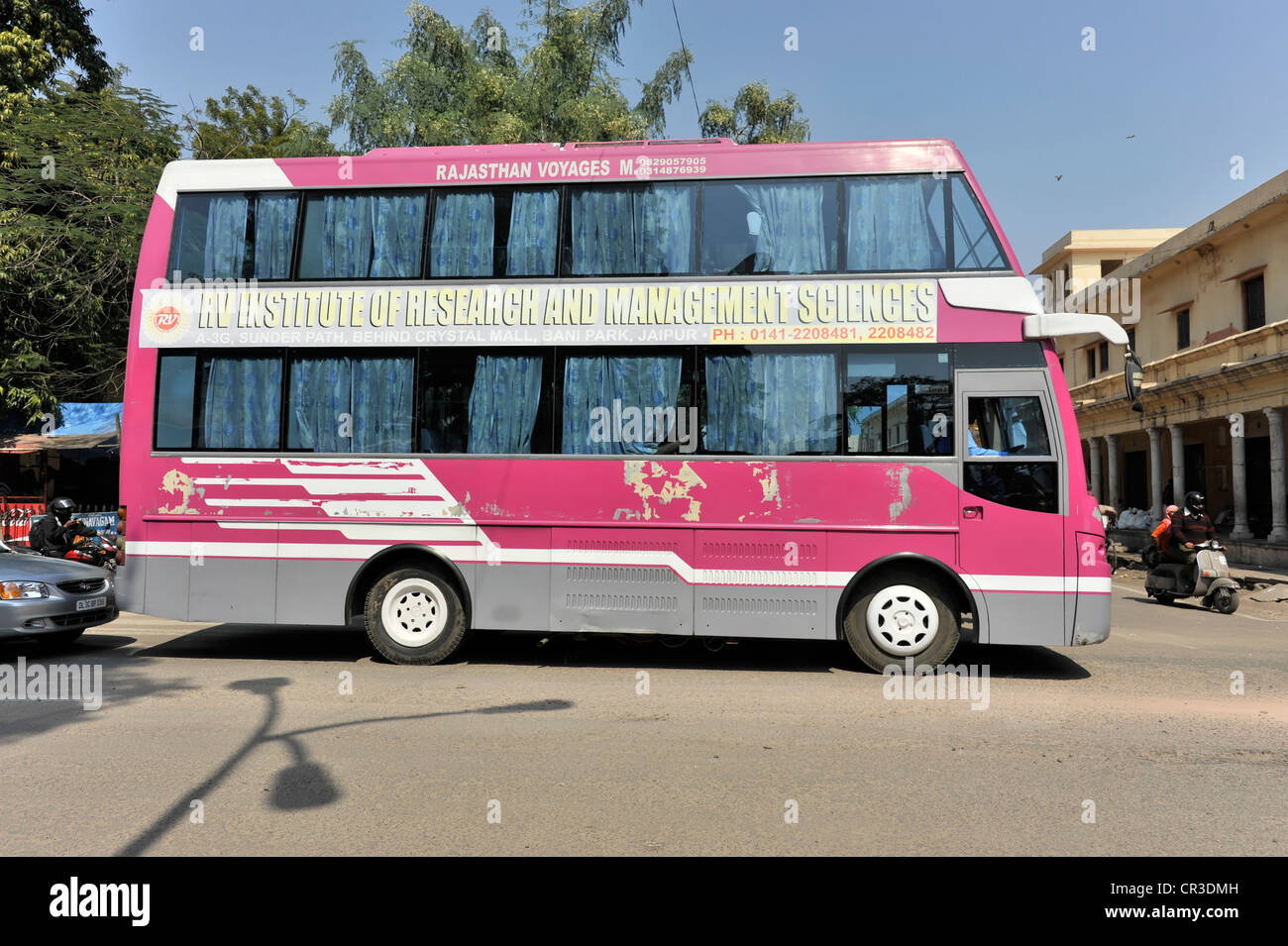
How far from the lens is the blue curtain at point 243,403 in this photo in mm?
8242

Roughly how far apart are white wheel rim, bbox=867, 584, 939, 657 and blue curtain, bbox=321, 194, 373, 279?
18.9 ft

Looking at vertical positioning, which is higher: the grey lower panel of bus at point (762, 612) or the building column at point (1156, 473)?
the building column at point (1156, 473)

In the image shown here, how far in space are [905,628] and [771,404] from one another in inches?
91.1

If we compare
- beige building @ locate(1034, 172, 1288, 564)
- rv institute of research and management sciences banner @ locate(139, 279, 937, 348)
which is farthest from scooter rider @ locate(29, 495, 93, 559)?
beige building @ locate(1034, 172, 1288, 564)

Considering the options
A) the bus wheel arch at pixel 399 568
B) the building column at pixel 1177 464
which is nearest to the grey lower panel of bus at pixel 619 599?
the bus wheel arch at pixel 399 568

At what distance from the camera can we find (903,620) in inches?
298

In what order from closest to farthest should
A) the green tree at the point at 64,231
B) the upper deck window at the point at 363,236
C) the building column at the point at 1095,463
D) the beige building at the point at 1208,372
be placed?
the upper deck window at the point at 363,236
the green tree at the point at 64,231
the beige building at the point at 1208,372
the building column at the point at 1095,463

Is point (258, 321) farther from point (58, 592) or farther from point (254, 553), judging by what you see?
point (58, 592)

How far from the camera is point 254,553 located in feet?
27.0

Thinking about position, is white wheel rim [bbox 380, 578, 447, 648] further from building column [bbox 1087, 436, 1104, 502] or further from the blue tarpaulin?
building column [bbox 1087, 436, 1104, 502]

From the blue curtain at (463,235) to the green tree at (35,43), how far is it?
17.5 m

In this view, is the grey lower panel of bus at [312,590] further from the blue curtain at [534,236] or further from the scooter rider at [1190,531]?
the scooter rider at [1190,531]

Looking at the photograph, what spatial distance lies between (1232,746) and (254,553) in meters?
8.08

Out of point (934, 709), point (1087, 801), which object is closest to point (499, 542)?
point (934, 709)
